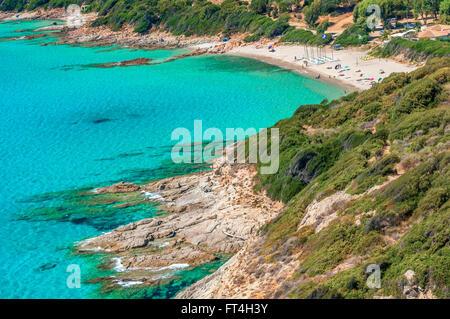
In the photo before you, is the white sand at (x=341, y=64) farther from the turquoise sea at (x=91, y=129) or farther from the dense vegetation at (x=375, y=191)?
the dense vegetation at (x=375, y=191)

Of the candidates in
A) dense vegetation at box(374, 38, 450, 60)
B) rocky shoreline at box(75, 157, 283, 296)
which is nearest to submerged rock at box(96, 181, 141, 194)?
rocky shoreline at box(75, 157, 283, 296)

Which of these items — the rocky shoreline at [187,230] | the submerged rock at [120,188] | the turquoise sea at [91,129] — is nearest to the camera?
the rocky shoreline at [187,230]

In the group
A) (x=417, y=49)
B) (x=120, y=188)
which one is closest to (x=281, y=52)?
(x=417, y=49)

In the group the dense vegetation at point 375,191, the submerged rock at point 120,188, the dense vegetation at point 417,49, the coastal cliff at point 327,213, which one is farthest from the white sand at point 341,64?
the submerged rock at point 120,188

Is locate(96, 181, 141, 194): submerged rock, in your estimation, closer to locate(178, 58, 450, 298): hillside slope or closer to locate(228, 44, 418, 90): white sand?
locate(178, 58, 450, 298): hillside slope

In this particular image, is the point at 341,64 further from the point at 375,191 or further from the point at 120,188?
the point at 375,191

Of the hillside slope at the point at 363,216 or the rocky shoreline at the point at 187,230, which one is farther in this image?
A: the rocky shoreline at the point at 187,230

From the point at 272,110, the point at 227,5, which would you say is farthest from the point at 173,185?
the point at 227,5

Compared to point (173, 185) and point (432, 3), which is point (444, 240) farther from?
point (432, 3)
